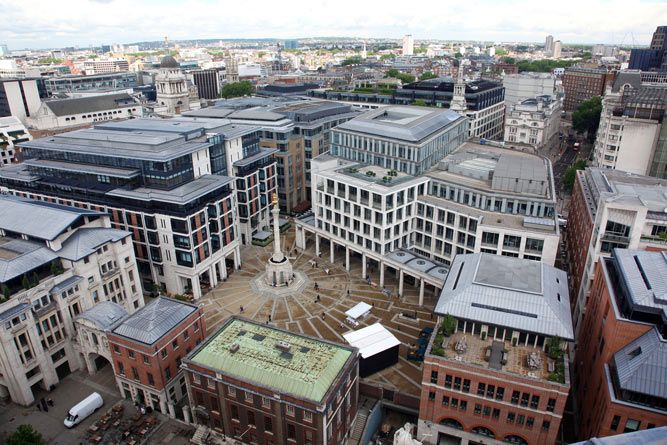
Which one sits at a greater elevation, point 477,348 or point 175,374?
point 477,348

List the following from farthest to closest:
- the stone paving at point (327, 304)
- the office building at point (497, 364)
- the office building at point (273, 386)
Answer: the stone paving at point (327, 304) < the office building at point (497, 364) < the office building at point (273, 386)

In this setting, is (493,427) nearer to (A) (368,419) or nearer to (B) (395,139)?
(A) (368,419)

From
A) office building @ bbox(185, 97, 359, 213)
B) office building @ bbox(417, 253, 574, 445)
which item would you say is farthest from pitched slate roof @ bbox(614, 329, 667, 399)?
office building @ bbox(185, 97, 359, 213)

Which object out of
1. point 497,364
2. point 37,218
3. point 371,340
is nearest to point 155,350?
point 371,340

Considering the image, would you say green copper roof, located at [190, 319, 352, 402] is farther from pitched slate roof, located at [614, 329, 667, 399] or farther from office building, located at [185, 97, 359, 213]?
office building, located at [185, 97, 359, 213]

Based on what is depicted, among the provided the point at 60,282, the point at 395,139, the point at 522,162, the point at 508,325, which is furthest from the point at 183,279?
the point at 522,162

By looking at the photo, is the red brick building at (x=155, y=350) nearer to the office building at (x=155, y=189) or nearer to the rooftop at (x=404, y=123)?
the office building at (x=155, y=189)

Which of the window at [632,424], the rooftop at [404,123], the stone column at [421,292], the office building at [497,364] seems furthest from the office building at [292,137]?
the window at [632,424]

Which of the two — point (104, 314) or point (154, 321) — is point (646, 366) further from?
point (104, 314)
